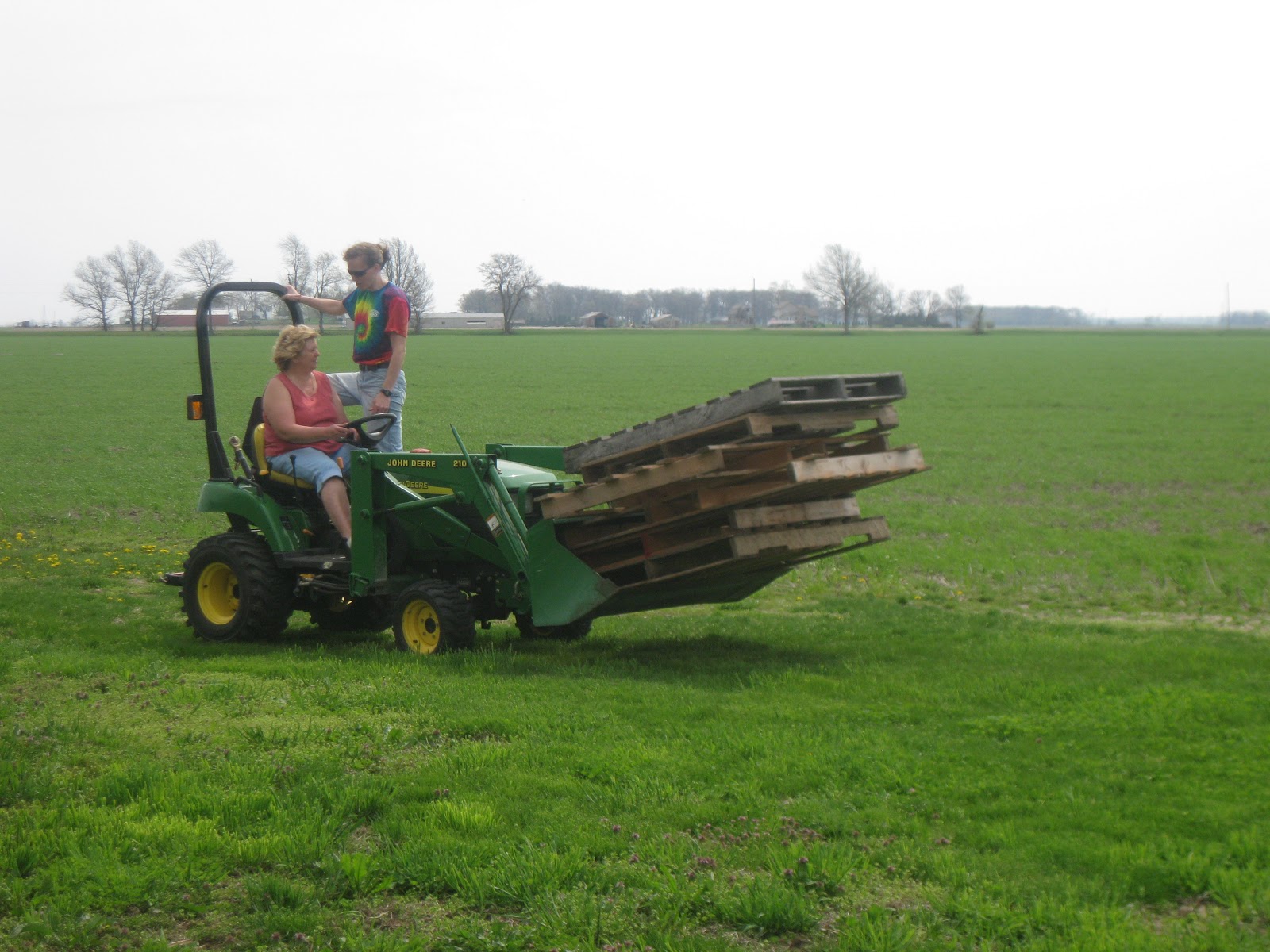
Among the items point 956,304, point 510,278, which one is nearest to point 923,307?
point 956,304

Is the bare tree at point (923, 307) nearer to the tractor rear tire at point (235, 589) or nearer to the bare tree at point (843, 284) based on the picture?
the bare tree at point (843, 284)

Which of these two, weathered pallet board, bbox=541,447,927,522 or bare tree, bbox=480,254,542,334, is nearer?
weathered pallet board, bbox=541,447,927,522

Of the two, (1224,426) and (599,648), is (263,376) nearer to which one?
(1224,426)

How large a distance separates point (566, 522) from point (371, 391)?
2.05 meters

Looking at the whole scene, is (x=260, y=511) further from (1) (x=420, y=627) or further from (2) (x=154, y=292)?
(2) (x=154, y=292)

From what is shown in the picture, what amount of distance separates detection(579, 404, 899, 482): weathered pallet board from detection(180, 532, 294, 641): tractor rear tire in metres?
2.45

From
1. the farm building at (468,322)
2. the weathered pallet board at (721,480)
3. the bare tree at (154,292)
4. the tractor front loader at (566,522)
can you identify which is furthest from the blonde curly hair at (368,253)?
the farm building at (468,322)

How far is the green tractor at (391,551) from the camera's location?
803 centimetres

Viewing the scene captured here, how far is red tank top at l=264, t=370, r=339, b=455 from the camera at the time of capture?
878 cm

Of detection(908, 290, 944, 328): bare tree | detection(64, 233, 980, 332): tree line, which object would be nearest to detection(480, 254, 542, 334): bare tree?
detection(64, 233, 980, 332): tree line

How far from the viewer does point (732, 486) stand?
752cm

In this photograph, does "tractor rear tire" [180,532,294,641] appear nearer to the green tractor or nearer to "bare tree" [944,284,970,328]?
the green tractor

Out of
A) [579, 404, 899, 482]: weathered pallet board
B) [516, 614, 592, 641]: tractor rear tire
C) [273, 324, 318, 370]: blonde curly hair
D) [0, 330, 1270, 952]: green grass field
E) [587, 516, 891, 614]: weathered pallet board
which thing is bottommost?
[516, 614, 592, 641]: tractor rear tire

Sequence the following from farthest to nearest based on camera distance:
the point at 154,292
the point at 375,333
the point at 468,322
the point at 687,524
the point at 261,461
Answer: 1. the point at 468,322
2. the point at 154,292
3. the point at 261,461
4. the point at 375,333
5. the point at 687,524
